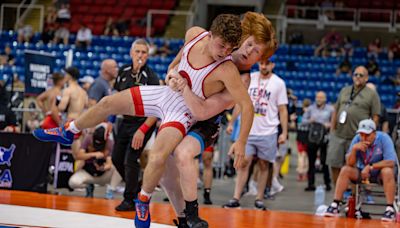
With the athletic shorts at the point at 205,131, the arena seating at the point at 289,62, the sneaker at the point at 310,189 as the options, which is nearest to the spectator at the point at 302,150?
the sneaker at the point at 310,189

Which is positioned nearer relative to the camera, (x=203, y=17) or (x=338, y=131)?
(x=338, y=131)

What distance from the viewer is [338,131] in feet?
27.9

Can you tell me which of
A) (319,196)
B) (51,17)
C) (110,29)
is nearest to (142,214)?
(319,196)

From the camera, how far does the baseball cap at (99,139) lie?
8297mm

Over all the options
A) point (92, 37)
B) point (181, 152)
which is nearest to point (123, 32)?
point (92, 37)

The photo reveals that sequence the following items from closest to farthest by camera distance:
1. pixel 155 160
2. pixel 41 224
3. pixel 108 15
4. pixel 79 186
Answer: pixel 155 160
pixel 41 224
pixel 79 186
pixel 108 15

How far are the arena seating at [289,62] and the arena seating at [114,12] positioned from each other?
3.57ft

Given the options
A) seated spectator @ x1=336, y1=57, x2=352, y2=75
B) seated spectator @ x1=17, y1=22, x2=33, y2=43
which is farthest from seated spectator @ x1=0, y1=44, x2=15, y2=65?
seated spectator @ x1=336, y1=57, x2=352, y2=75

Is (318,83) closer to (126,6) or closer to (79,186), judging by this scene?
(126,6)

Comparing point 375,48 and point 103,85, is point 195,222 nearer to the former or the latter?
point 103,85

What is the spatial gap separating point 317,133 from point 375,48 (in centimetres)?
841

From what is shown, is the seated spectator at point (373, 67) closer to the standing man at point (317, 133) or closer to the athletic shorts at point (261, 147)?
the standing man at point (317, 133)

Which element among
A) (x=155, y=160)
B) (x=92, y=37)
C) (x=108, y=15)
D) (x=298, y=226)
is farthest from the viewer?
(x=108, y=15)

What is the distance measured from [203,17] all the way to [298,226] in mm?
15535
